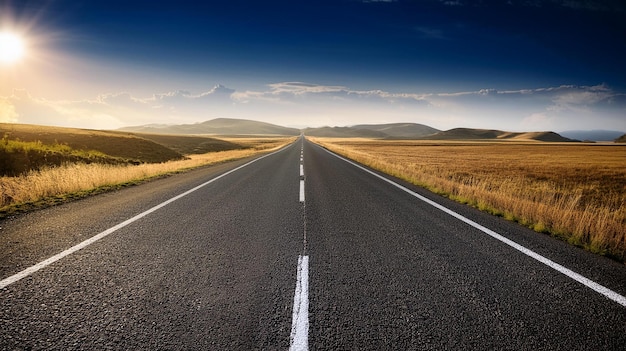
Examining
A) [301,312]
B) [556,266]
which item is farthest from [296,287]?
[556,266]

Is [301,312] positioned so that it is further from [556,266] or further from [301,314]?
[556,266]

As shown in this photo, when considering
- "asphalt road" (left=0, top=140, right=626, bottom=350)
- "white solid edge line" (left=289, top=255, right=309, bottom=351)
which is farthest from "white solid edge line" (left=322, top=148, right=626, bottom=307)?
"white solid edge line" (left=289, top=255, right=309, bottom=351)

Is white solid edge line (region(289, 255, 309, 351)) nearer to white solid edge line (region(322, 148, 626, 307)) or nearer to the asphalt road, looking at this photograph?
the asphalt road

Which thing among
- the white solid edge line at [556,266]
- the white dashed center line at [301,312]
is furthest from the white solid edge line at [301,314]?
the white solid edge line at [556,266]

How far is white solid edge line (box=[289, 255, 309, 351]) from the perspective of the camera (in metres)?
2.43

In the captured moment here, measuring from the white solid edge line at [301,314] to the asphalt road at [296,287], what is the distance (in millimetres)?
17

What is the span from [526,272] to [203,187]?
364 inches

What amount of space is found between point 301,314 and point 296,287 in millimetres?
520

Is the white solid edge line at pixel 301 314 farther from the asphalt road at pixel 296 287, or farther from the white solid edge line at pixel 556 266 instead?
the white solid edge line at pixel 556 266

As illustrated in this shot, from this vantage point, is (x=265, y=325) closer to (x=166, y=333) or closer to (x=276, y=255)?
(x=166, y=333)

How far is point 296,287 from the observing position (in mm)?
3340

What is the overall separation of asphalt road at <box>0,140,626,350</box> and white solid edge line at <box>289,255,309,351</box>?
17mm

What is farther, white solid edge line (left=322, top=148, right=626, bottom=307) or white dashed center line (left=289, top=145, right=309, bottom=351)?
white solid edge line (left=322, top=148, right=626, bottom=307)

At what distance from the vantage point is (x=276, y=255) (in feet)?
14.1
